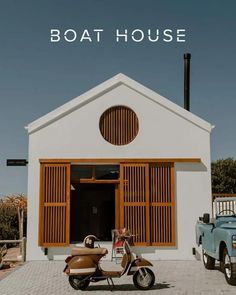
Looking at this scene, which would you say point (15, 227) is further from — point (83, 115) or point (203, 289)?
point (203, 289)

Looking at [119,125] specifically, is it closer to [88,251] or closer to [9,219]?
[88,251]

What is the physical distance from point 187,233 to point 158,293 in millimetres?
5588

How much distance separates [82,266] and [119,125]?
663 cm

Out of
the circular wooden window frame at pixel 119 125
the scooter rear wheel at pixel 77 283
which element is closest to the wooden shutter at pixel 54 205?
the circular wooden window frame at pixel 119 125

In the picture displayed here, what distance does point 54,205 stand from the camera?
1540 centimetres

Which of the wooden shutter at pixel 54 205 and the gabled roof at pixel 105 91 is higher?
the gabled roof at pixel 105 91

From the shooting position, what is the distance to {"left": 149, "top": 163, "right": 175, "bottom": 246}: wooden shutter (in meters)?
15.3

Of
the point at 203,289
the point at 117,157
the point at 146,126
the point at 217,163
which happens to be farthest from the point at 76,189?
the point at 217,163

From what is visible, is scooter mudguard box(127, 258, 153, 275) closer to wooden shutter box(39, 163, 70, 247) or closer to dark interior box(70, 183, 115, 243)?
wooden shutter box(39, 163, 70, 247)

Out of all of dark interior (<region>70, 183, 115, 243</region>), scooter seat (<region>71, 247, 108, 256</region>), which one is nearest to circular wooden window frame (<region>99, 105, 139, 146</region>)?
dark interior (<region>70, 183, 115, 243</region>)

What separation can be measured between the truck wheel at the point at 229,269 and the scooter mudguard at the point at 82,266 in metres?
2.81

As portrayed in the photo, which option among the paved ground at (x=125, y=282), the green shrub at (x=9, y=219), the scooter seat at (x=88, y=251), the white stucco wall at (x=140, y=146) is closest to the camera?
the scooter seat at (x=88, y=251)

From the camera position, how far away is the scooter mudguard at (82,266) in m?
9.98

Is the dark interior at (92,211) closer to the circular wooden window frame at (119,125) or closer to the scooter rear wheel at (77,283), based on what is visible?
the circular wooden window frame at (119,125)
